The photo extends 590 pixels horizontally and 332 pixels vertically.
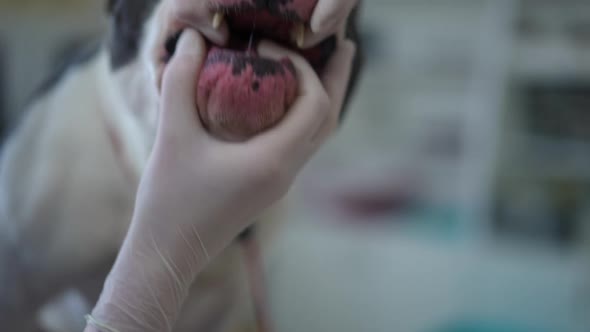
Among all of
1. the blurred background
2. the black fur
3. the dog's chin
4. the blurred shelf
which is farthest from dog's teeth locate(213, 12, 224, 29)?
the blurred shelf

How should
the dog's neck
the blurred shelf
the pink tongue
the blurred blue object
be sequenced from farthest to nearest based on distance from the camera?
the blurred shelf < the blurred blue object < the dog's neck < the pink tongue

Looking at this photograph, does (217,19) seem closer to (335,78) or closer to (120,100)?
(335,78)

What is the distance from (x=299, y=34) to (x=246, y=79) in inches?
2.1

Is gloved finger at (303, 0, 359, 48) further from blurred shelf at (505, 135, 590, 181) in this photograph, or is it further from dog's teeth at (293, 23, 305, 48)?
blurred shelf at (505, 135, 590, 181)

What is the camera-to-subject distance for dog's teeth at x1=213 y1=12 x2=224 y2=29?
0.99ft

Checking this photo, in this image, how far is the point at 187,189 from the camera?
298 millimetres

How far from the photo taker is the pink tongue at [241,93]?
0.29 m

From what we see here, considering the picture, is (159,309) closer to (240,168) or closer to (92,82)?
(240,168)

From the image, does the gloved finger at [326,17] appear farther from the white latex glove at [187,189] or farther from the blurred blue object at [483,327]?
the blurred blue object at [483,327]

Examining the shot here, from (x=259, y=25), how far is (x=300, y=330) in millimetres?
612

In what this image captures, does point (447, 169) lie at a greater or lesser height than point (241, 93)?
lesser

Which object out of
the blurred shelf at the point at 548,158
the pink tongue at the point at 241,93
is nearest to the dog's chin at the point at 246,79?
the pink tongue at the point at 241,93

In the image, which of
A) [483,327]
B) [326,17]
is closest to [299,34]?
[326,17]

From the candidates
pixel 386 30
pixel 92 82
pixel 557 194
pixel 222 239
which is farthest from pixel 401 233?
pixel 222 239
